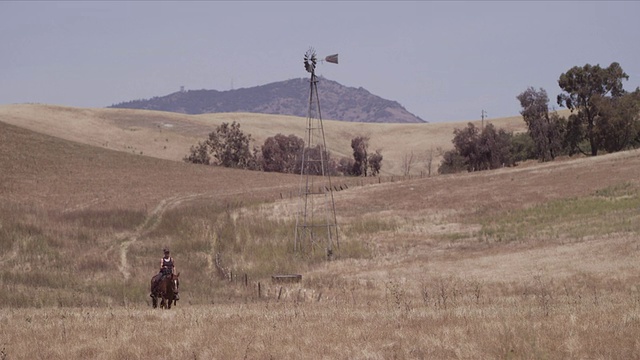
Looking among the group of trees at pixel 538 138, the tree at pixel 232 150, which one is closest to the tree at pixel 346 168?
the group of trees at pixel 538 138

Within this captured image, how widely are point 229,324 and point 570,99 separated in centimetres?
10820

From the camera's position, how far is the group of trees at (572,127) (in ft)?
376

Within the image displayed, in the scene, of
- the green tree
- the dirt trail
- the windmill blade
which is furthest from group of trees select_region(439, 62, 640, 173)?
the windmill blade

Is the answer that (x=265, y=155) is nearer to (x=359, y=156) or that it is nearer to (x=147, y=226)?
(x=359, y=156)

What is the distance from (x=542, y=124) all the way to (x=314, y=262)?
8587 cm

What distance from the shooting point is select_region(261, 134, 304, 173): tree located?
497ft

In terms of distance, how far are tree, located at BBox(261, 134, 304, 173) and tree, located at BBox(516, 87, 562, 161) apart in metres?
44.1

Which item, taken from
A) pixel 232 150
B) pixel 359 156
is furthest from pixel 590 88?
pixel 232 150

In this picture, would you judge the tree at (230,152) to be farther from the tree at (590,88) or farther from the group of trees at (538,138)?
the tree at (590,88)

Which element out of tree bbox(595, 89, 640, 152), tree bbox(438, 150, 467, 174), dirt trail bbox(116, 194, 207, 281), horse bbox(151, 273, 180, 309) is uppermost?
tree bbox(595, 89, 640, 152)

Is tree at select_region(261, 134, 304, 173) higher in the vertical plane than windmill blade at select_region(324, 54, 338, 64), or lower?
lower

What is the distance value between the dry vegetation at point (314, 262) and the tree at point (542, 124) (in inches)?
1547

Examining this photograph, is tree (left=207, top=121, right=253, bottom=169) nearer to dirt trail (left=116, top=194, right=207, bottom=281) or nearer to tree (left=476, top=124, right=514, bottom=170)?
tree (left=476, top=124, right=514, bottom=170)

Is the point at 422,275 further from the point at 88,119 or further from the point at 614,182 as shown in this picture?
the point at 88,119
